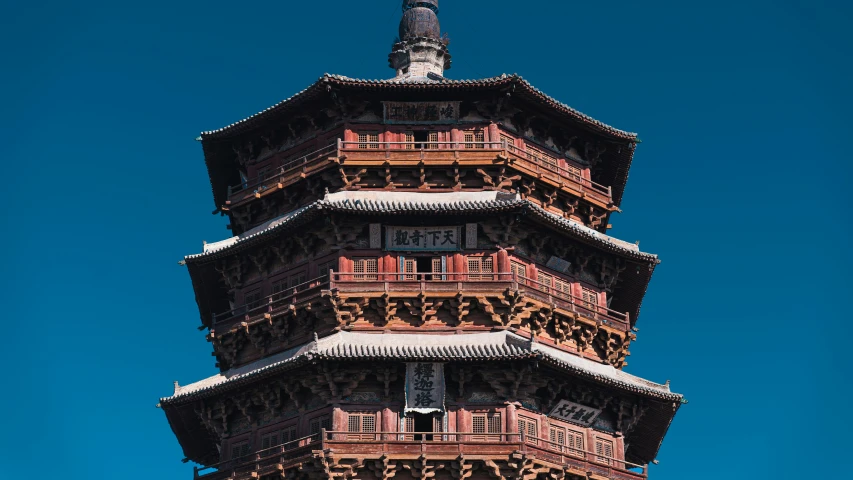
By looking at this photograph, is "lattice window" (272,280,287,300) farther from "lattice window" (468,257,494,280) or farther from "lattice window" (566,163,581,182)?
"lattice window" (566,163,581,182)

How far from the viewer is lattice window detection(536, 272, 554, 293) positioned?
119ft

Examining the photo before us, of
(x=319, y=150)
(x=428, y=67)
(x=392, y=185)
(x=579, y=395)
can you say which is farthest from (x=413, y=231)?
(x=428, y=67)

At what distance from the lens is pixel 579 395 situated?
116ft

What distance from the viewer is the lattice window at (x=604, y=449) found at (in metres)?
35.3

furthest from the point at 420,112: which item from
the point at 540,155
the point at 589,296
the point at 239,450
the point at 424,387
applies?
the point at 239,450

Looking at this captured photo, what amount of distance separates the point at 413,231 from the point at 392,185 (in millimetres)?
1661

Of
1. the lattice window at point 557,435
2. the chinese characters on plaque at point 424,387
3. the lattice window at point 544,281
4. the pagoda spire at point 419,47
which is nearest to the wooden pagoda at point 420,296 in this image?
the chinese characters on plaque at point 424,387

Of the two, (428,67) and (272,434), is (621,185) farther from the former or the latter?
(272,434)

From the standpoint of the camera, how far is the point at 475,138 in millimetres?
37656

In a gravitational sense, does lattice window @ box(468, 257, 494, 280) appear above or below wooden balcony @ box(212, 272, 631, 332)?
above

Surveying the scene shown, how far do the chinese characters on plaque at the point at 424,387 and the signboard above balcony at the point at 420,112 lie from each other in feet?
26.5

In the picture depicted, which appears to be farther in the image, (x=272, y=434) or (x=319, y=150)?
(x=319, y=150)

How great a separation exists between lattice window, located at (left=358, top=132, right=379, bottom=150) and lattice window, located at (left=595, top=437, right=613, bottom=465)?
35.3ft

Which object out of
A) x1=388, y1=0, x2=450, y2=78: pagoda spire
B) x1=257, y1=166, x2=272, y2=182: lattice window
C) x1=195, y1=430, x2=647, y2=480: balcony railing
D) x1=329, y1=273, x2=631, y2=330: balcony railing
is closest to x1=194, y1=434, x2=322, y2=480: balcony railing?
x1=195, y1=430, x2=647, y2=480: balcony railing
